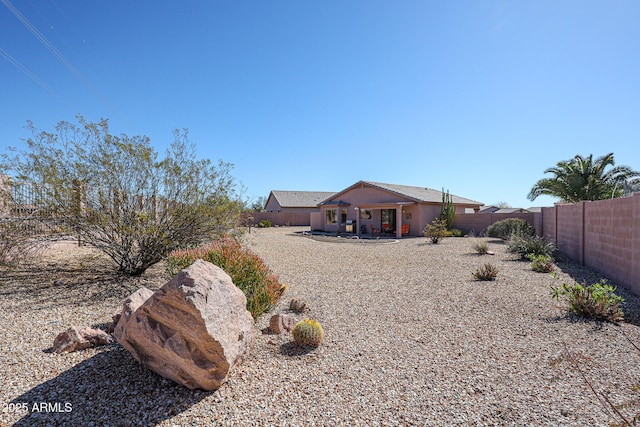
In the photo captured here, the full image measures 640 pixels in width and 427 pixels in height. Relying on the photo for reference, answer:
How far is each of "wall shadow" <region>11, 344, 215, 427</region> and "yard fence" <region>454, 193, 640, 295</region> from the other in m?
9.00

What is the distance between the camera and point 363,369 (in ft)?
12.9

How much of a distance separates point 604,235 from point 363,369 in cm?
894

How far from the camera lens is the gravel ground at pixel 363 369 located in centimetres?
303

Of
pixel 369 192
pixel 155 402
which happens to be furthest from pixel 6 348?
pixel 369 192

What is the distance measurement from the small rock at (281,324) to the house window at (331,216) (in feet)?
A: 79.1

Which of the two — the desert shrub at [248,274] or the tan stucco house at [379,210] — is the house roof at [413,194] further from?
the desert shrub at [248,274]

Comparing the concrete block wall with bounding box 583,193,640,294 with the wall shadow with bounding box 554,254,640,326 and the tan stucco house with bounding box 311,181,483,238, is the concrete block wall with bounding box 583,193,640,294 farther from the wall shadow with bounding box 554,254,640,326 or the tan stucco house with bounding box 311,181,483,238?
the tan stucco house with bounding box 311,181,483,238

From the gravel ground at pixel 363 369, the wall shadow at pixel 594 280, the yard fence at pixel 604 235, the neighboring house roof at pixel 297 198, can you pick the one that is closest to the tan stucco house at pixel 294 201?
the neighboring house roof at pixel 297 198

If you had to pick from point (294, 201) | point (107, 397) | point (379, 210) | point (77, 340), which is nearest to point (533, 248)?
point (107, 397)

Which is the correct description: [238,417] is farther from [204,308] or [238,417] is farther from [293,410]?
[204,308]

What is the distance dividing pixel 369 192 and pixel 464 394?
2399cm

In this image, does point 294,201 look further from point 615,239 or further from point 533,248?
point 615,239

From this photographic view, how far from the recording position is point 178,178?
25.7ft

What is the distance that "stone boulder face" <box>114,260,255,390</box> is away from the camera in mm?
3078
